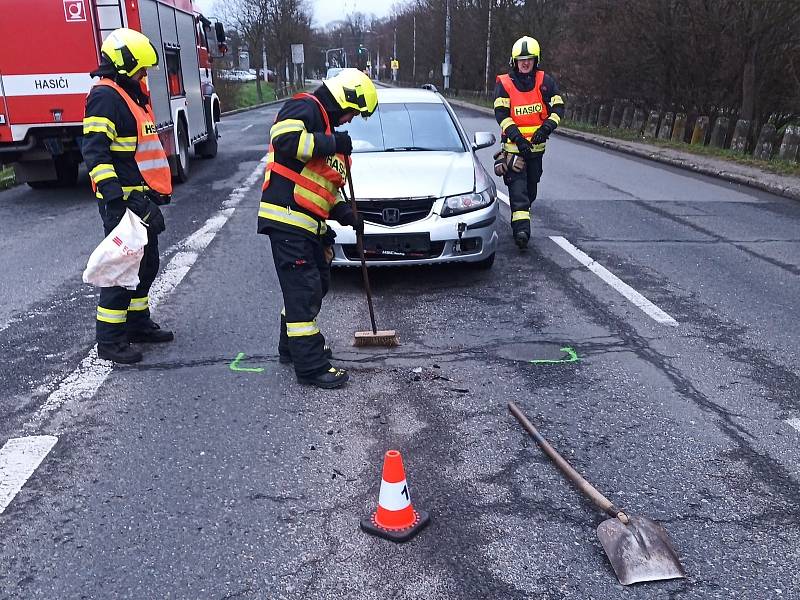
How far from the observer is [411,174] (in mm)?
6566

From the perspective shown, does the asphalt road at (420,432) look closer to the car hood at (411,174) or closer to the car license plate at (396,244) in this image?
the car license plate at (396,244)

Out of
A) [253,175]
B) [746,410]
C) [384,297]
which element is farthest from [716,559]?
[253,175]

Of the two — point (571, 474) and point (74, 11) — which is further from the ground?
point (74, 11)

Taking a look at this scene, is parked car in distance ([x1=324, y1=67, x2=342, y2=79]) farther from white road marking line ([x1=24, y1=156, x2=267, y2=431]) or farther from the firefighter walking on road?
white road marking line ([x1=24, y1=156, x2=267, y2=431])

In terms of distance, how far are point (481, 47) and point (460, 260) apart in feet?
141

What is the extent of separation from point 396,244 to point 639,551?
12.2ft

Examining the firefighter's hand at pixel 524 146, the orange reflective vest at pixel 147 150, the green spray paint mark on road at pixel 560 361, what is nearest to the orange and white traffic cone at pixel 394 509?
the green spray paint mark on road at pixel 560 361

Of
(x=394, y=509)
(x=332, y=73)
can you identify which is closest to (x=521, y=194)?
(x=394, y=509)

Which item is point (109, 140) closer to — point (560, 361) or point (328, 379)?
point (328, 379)

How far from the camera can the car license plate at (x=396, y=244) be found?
6137 millimetres

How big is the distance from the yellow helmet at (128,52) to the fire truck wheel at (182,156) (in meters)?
7.86

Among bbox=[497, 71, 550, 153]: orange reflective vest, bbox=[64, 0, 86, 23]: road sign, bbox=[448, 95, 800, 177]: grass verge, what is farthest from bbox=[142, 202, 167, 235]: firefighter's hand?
bbox=[448, 95, 800, 177]: grass verge

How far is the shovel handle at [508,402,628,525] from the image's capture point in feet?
10.3

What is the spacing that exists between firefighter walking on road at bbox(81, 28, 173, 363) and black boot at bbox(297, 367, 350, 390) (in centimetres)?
123
